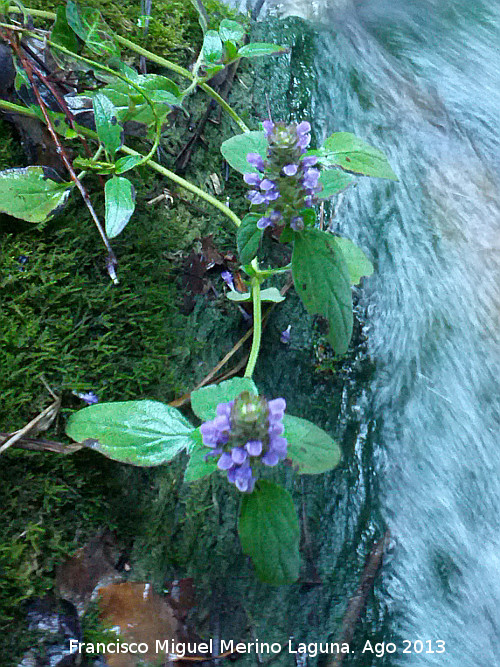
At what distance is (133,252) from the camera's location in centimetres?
144

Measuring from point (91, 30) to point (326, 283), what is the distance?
0.92 m

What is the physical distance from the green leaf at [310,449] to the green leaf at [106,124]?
30.9 inches

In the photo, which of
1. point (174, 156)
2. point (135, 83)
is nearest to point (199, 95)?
point (174, 156)

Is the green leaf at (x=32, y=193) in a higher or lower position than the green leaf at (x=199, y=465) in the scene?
higher

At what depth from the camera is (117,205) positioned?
126cm

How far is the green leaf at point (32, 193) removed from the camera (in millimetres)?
1275

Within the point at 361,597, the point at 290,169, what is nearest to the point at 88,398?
the point at 290,169

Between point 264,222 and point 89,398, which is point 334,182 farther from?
point 89,398

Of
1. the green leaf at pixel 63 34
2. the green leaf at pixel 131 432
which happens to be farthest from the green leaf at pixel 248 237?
the green leaf at pixel 63 34

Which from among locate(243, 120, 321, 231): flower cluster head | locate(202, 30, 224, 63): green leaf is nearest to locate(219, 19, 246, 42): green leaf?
locate(202, 30, 224, 63): green leaf

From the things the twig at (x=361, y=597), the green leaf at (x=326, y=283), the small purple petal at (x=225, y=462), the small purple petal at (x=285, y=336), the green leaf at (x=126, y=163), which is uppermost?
the green leaf at (x=326, y=283)

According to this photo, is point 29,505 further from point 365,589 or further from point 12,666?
point 365,589

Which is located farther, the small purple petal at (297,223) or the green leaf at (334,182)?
the green leaf at (334,182)

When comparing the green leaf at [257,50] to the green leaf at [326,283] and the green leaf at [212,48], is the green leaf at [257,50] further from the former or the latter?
the green leaf at [326,283]
